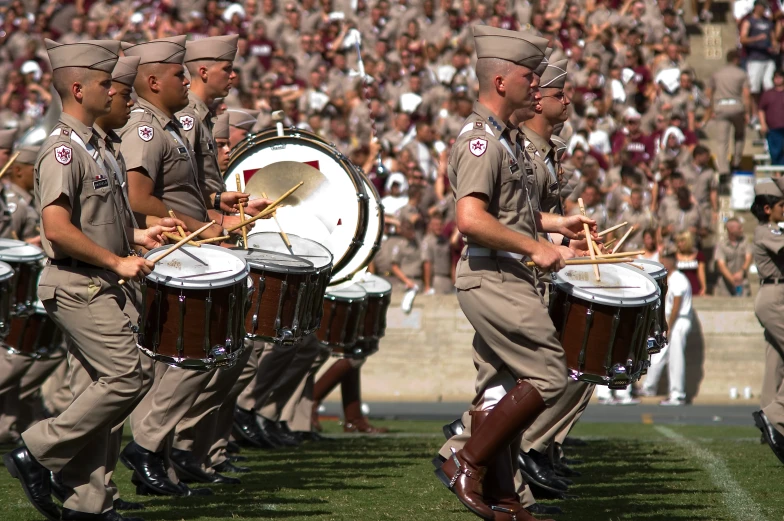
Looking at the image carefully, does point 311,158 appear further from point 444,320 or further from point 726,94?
point 726,94

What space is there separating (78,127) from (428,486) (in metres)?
3.12

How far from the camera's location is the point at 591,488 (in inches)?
309

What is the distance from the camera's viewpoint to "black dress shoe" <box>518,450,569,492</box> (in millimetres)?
7422

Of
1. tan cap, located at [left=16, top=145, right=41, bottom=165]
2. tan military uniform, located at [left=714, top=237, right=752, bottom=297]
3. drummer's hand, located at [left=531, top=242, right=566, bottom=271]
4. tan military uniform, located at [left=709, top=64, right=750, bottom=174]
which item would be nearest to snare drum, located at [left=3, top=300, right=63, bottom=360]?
tan cap, located at [left=16, top=145, right=41, bottom=165]

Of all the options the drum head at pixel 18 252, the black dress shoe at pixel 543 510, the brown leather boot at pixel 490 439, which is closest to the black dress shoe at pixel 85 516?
the brown leather boot at pixel 490 439

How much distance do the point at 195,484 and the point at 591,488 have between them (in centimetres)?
232

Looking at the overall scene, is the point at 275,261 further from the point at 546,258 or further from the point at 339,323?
the point at 339,323

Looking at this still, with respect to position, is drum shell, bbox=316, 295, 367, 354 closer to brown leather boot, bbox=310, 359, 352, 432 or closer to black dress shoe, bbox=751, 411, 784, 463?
brown leather boot, bbox=310, 359, 352, 432

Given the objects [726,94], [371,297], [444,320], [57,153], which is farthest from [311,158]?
[726,94]

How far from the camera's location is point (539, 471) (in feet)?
25.1

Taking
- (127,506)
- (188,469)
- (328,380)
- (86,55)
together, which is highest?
(86,55)

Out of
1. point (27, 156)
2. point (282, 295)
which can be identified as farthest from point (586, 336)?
point (27, 156)

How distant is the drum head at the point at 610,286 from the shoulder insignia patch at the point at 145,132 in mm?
2274

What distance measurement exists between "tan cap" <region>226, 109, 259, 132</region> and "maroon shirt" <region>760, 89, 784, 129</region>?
11046mm
